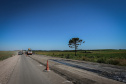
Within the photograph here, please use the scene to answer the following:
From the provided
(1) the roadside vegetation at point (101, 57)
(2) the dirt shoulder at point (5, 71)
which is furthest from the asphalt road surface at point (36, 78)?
(1) the roadside vegetation at point (101, 57)

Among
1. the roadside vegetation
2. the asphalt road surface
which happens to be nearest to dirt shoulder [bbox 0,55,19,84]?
the asphalt road surface

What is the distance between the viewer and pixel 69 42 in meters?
46.4

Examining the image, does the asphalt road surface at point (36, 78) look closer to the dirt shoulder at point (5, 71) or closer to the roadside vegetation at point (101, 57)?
the dirt shoulder at point (5, 71)

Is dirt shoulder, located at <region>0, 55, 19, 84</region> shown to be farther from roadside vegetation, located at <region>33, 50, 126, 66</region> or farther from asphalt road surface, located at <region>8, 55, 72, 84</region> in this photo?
roadside vegetation, located at <region>33, 50, 126, 66</region>

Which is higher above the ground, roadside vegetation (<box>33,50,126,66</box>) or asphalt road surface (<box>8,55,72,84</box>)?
asphalt road surface (<box>8,55,72,84</box>)

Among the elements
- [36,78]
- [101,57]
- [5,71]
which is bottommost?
[101,57]

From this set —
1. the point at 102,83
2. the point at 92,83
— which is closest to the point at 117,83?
the point at 102,83

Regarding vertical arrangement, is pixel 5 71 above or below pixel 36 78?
below

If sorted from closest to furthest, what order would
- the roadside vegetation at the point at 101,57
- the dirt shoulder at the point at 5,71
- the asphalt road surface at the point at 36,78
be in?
the asphalt road surface at the point at 36,78, the dirt shoulder at the point at 5,71, the roadside vegetation at the point at 101,57

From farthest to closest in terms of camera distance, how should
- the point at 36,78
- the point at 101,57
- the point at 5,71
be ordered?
the point at 101,57
the point at 5,71
the point at 36,78

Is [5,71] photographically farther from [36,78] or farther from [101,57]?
[101,57]

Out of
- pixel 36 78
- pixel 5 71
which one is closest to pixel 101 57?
pixel 5 71

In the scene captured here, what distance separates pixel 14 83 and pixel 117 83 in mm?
5732

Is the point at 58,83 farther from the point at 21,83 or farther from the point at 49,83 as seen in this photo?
the point at 21,83
